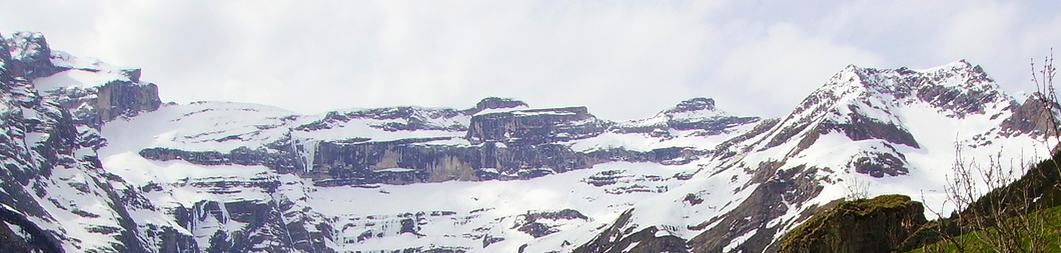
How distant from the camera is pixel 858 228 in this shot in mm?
35750

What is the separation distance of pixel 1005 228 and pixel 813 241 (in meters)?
23.9

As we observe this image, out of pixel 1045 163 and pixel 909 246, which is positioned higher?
pixel 1045 163

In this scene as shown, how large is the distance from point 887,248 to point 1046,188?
25.1 feet

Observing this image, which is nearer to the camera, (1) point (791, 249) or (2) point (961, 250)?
(2) point (961, 250)

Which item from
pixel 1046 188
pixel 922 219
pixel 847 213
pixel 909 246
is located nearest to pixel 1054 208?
pixel 1046 188

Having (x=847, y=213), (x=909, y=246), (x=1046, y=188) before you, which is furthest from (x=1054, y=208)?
(x=847, y=213)

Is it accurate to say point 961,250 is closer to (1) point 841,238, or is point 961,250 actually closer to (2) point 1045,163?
(2) point 1045,163

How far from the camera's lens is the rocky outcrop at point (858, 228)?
3553 cm

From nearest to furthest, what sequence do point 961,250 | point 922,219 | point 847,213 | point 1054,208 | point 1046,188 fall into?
point 961,250 < point 1054,208 < point 1046,188 < point 847,213 < point 922,219

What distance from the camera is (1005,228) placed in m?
13.8

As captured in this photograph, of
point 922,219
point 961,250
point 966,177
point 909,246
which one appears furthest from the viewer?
point 922,219

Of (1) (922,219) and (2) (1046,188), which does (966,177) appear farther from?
(1) (922,219)

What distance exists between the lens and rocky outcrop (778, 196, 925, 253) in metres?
35.5

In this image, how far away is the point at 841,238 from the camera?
3612cm
